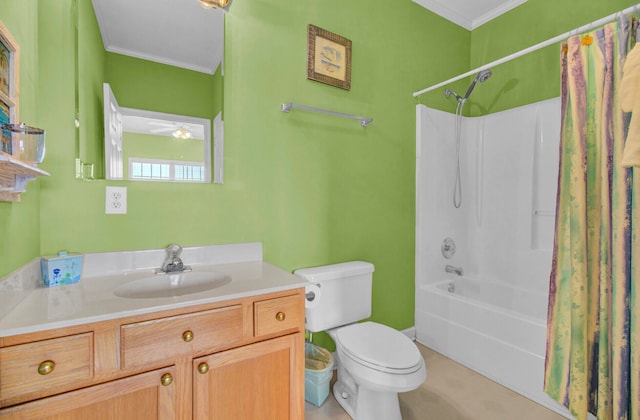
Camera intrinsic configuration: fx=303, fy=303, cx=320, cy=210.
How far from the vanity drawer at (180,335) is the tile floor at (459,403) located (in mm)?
900

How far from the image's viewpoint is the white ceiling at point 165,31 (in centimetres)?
138

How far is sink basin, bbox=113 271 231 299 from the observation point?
124cm

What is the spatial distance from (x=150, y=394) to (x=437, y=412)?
145 cm

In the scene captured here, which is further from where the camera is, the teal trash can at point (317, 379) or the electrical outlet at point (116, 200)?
the teal trash can at point (317, 379)

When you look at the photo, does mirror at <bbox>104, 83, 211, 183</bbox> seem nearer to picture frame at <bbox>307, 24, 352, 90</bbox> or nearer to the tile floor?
picture frame at <bbox>307, 24, 352, 90</bbox>

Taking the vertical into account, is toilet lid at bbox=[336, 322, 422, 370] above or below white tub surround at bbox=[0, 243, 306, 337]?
below

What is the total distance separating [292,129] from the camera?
5.98 ft

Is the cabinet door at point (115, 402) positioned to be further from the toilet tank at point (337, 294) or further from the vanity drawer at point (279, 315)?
the toilet tank at point (337, 294)

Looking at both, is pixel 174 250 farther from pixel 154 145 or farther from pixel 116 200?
pixel 154 145

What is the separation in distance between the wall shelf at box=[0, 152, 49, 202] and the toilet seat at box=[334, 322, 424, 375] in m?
1.40

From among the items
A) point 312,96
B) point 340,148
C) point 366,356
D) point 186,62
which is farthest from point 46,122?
point 366,356

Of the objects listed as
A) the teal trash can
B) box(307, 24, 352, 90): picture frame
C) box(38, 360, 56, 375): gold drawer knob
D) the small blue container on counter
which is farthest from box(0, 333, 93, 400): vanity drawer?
box(307, 24, 352, 90): picture frame

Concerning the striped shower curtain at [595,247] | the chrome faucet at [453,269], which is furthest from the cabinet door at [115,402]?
the chrome faucet at [453,269]

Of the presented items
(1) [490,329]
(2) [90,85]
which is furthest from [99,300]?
(1) [490,329]
